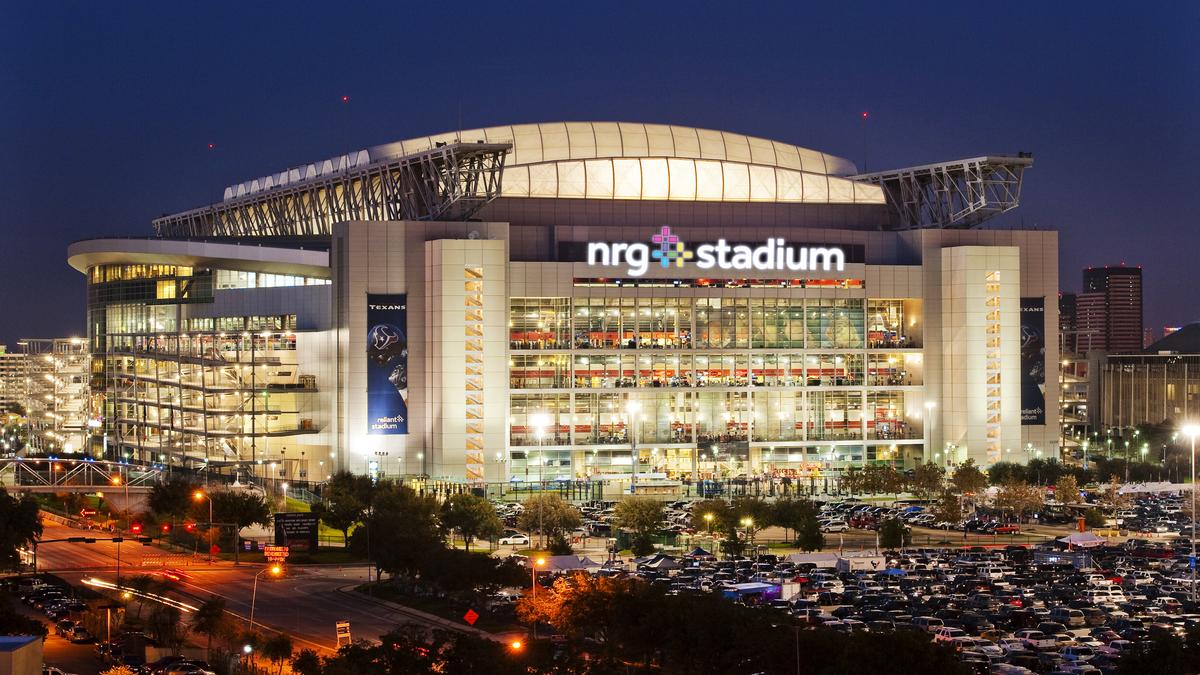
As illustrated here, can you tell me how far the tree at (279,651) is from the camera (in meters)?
61.2

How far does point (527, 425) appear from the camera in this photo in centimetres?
13575

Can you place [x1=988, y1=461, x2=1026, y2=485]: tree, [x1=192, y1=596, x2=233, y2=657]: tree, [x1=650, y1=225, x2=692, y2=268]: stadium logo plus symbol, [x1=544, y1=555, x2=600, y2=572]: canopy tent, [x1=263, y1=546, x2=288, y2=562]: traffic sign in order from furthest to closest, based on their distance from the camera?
[x1=650, y1=225, x2=692, y2=268]: stadium logo plus symbol → [x1=988, y1=461, x2=1026, y2=485]: tree → [x1=263, y1=546, x2=288, y2=562]: traffic sign → [x1=544, y1=555, x2=600, y2=572]: canopy tent → [x1=192, y1=596, x2=233, y2=657]: tree

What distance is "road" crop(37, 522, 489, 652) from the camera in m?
70.7

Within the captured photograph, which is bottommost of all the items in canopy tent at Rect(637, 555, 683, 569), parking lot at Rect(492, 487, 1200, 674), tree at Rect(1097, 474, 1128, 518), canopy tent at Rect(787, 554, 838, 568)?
parking lot at Rect(492, 487, 1200, 674)

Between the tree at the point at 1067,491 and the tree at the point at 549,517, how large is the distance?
127 feet

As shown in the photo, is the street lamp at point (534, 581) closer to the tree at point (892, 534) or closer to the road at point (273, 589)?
the road at point (273, 589)

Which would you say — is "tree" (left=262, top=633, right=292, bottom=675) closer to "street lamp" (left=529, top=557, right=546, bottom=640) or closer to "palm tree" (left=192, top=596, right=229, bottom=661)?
"palm tree" (left=192, top=596, right=229, bottom=661)

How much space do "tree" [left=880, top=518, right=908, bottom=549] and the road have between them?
3062cm

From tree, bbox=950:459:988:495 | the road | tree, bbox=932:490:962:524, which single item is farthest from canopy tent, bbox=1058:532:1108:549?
the road

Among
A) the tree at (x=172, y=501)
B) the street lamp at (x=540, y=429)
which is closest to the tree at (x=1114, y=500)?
the street lamp at (x=540, y=429)

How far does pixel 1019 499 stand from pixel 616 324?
4219 cm

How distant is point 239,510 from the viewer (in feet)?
328

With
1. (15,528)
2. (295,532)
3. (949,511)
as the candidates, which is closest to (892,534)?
(949,511)

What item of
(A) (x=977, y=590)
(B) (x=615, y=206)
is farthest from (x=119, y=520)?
(A) (x=977, y=590)
